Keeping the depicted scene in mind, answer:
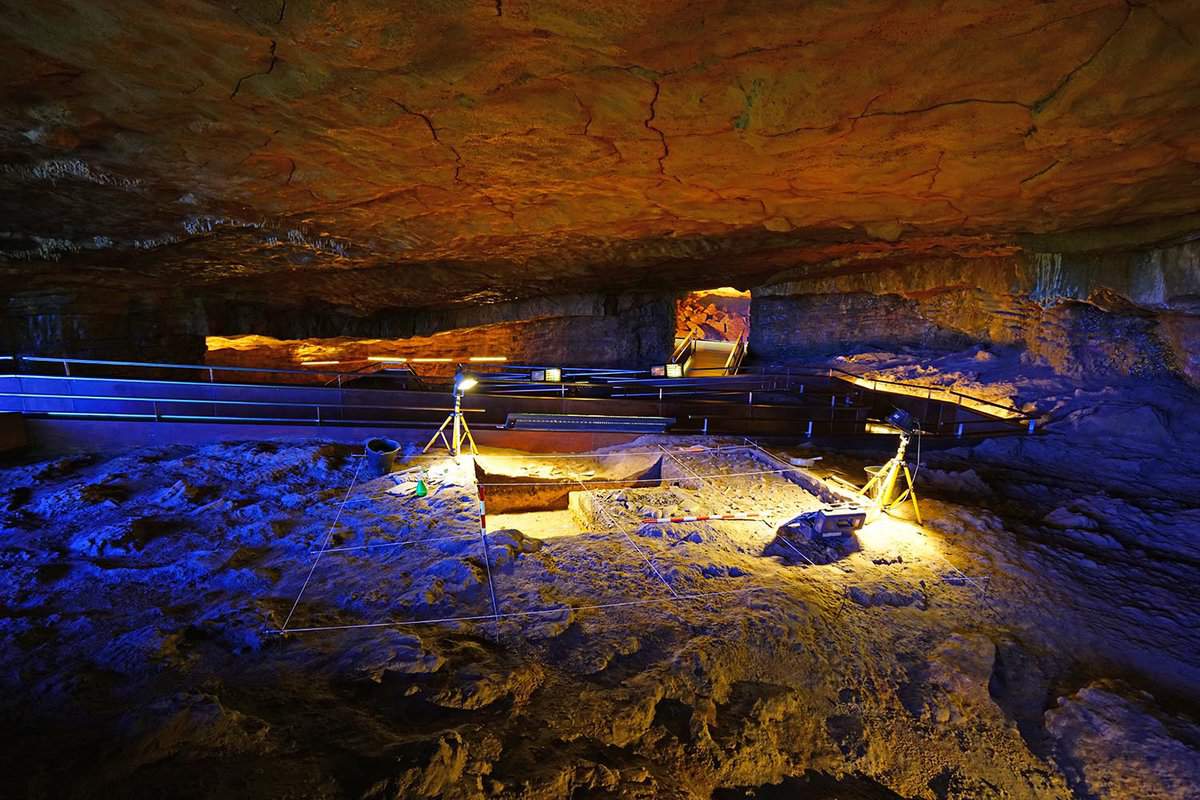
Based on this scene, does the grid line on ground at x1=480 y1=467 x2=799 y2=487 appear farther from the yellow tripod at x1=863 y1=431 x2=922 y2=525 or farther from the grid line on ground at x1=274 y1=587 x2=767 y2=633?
the grid line on ground at x1=274 y1=587 x2=767 y2=633

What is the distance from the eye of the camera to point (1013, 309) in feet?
38.2

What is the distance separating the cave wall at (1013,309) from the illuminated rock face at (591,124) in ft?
2.33

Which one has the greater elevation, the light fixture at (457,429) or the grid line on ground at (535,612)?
the light fixture at (457,429)

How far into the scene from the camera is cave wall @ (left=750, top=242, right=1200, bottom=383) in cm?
731

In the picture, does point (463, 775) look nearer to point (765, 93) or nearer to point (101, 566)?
point (101, 566)

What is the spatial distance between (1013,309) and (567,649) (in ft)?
44.7

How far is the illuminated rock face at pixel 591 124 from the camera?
280 centimetres

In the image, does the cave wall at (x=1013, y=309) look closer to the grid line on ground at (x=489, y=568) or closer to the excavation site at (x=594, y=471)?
the excavation site at (x=594, y=471)

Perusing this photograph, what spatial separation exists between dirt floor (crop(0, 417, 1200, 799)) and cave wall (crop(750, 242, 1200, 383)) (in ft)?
12.6

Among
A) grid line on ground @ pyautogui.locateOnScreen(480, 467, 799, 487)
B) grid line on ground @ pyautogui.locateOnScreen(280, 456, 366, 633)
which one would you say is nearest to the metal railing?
grid line on ground @ pyautogui.locateOnScreen(480, 467, 799, 487)

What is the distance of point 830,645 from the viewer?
313cm

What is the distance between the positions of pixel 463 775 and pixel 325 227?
7508mm

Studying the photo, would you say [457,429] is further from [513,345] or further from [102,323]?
[102,323]

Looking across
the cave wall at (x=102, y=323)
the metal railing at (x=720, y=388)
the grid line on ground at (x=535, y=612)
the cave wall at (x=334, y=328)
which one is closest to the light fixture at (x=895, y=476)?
the grid line on ground at (x=535, y=612)
